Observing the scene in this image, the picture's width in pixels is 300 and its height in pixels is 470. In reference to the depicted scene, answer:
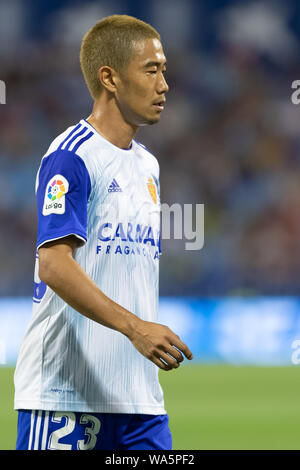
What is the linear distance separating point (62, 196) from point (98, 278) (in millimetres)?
322

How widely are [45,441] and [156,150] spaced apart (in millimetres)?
11910

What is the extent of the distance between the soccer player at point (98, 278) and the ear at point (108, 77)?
15mm

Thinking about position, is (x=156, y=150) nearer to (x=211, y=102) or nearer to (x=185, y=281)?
(x=211, y=102)

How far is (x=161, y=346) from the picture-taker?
7.78 ft

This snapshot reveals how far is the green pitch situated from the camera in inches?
244

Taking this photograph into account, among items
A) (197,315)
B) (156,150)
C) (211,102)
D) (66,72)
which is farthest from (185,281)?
(66,72)

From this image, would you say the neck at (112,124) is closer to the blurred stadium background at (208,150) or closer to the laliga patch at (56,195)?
the laliga patch at (56,195)

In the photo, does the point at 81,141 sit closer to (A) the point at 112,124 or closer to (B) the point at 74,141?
(B) the point at 74,141

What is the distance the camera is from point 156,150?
14.4 m

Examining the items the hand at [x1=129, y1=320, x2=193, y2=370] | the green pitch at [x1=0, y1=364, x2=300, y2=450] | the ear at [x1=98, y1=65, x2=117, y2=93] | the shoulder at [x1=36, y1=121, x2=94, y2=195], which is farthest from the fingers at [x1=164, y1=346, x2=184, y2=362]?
the green pitch at [x1=0, y1=364, x2=300, y2=450]

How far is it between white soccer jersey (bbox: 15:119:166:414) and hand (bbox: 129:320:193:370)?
1.25ft

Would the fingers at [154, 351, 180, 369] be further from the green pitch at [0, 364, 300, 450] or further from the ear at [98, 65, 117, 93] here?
the green pitch at [0, 364, 300, 450]

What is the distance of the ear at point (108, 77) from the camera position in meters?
2.97

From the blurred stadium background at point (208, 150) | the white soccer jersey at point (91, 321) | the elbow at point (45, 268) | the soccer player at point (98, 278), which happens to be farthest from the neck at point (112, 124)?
the blurred stadium background at point (208, 150)
